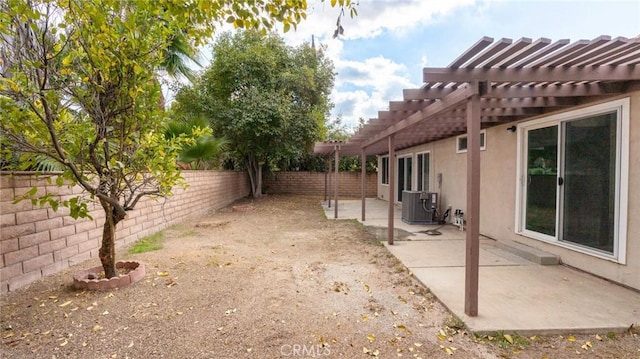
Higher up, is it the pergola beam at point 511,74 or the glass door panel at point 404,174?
the pergola beam at point 511,74

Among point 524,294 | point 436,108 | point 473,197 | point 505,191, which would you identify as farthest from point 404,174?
point 473,197

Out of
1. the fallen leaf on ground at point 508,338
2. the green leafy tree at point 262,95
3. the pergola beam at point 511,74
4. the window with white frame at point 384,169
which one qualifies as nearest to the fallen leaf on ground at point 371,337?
the fallen leaf on ground at point 508,338

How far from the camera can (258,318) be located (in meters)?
2.76

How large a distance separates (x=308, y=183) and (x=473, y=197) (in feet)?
45.4

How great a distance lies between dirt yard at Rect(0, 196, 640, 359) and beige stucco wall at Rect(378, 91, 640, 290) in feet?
4.13

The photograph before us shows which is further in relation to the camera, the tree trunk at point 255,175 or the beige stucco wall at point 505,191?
the tree trunk at point 255,175

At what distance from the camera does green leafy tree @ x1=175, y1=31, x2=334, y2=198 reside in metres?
11.1

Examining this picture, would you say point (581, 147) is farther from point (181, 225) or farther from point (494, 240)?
point (181, 225)

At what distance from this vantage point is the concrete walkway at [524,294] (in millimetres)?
2578

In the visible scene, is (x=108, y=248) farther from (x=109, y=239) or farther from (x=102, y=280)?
(x=102, y=280)

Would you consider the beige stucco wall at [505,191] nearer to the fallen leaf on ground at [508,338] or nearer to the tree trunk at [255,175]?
the fallen leaf on ground at [508,338]

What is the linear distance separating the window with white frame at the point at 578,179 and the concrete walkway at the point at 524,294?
1.58ft

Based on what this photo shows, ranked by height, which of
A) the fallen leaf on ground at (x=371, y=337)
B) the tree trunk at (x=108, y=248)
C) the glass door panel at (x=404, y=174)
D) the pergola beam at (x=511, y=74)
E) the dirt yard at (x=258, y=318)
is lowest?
the fallen leaf on ground at (x=371, y=337)

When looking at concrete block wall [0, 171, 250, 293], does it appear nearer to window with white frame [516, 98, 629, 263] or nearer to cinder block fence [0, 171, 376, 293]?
cinder block fence [0, 171, 376, 293]
